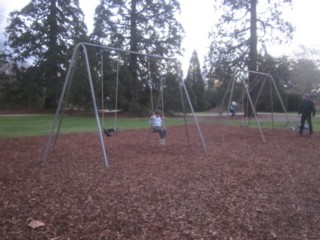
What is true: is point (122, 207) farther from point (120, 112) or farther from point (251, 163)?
point (120, 112)

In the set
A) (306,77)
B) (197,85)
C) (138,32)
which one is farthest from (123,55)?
(306,77)

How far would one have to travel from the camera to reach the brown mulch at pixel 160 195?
12.4 feet

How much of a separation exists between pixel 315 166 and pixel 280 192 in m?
2.58

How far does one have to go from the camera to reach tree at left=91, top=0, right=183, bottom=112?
92.2 ft

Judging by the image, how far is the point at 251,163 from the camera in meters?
7.61

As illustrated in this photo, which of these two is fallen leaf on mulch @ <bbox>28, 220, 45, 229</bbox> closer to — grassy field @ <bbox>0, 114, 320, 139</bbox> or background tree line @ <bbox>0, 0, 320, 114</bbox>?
grassy field @ <bbox>0, 114, 320, 139</bbox>

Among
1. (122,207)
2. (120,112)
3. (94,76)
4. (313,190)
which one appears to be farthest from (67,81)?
(120,112)

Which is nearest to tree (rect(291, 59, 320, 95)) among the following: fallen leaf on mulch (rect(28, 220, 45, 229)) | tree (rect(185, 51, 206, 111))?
tree (rect(185, 51, 206, 111))

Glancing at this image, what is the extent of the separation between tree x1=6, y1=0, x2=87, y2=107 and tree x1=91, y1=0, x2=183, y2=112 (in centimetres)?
679

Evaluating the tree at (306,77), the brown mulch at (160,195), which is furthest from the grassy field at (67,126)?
the tree at (306,77)

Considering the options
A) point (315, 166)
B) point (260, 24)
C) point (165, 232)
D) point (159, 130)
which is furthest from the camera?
point (260, 24)

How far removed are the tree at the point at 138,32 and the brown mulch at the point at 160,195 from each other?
19809 millimetres

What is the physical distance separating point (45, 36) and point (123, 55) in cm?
1246

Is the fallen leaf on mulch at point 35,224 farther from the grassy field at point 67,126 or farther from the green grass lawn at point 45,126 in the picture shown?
the grassy field at point 67,126
